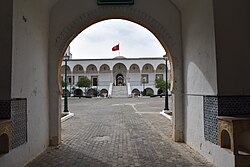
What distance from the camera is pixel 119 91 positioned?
49625 mm

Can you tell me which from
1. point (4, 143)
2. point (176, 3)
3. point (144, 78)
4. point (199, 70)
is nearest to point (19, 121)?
point (4, 143)

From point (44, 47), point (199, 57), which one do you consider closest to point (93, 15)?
point (44, 47)

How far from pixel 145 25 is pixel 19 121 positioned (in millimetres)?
4289

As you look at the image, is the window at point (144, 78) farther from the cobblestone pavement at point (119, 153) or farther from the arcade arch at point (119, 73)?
the cobblestone pavement at point (119, 153)

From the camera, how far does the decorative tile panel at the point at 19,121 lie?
4.43 meters

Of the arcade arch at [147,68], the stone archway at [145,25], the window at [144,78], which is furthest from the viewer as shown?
the arcade arch at [147,68]

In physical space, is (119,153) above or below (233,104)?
below

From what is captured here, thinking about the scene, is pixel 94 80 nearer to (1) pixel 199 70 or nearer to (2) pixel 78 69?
(2) pixel 78 69

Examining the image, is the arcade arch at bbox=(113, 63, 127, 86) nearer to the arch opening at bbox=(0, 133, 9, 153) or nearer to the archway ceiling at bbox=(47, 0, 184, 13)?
the archway ceiling at bbox=(47, 0, 184, 13)

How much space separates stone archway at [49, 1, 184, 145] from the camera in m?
6.71

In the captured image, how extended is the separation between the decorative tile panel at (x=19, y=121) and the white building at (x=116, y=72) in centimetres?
4699

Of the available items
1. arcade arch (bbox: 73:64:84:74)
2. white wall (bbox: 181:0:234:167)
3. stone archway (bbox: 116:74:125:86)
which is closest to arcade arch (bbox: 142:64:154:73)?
stone archway (bbox: 116:74:125:86)

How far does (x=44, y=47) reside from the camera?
6.29 meters

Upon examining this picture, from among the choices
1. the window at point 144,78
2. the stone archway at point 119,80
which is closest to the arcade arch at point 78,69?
the stone archway at point 119,80
